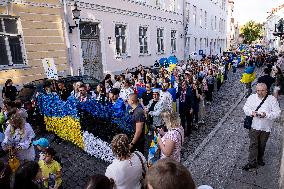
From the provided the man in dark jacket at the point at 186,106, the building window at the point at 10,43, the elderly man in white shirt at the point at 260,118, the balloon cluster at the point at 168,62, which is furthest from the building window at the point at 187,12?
the elderly man in white shirt at the point at 260,118

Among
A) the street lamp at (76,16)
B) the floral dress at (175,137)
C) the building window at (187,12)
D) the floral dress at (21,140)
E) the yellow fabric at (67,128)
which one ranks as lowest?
the yellow fabric at (67,128)

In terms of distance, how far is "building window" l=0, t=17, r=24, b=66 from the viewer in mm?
11234

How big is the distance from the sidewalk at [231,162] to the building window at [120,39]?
10525 mm

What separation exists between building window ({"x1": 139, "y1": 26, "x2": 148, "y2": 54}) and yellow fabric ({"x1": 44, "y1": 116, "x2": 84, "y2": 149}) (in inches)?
493

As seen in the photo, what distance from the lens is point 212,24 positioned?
131 feet

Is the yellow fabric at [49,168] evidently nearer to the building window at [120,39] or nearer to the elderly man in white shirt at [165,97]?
the elderly man in white shirt at [165,97]

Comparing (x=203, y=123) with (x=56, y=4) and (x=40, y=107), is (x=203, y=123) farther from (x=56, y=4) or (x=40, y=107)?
(x=56, y=4)

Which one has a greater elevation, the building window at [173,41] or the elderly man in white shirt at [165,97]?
the building window at [173,41]

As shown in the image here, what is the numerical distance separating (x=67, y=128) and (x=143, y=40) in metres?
13.8

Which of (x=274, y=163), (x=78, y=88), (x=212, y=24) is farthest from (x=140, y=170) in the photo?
(x=212, y=24)

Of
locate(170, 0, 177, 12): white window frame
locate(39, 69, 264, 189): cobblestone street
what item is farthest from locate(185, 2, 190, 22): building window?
locate(39, 69, 264, 189): cobblestone street

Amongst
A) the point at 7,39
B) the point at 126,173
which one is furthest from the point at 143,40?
the point at 126,173

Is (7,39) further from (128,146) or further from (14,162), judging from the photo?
(128,146)

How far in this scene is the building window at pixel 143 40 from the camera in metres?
19.7
